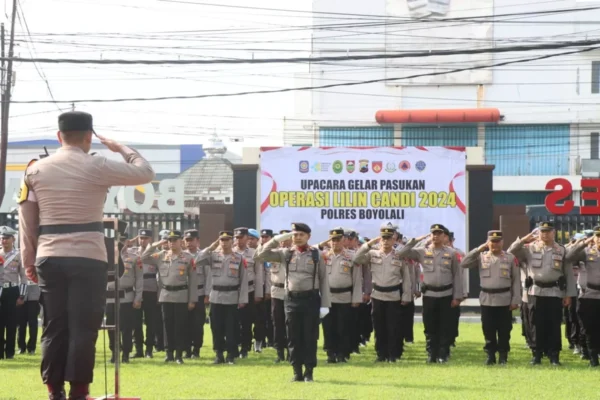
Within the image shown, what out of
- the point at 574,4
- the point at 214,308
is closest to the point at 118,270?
the point at 214,308

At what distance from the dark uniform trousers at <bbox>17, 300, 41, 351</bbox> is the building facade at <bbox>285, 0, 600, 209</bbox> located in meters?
43.1

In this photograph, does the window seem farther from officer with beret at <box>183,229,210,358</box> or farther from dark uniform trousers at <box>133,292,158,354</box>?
dark uniform trousers at <box>133,292,158,354</box>

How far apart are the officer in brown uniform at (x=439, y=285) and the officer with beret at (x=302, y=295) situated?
2951 mm

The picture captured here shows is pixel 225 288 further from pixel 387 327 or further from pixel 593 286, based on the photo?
pixel 593 286

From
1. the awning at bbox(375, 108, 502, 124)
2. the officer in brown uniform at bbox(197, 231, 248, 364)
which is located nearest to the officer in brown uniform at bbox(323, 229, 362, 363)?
the officer in brown uniform at bbox(197, 231, 248, 364)

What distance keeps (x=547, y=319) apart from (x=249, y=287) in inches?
187

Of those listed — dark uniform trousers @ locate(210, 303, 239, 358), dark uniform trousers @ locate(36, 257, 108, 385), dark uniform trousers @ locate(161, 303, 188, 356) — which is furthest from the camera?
dark uniform trousers @ locate(161, 303, 188, 356)

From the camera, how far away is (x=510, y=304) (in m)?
16.1

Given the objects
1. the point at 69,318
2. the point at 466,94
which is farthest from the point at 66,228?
the point at 466,94

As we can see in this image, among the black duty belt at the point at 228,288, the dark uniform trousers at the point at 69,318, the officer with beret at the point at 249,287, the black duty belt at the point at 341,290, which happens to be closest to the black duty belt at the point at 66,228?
the dark uniform trousers at the point at 69,318

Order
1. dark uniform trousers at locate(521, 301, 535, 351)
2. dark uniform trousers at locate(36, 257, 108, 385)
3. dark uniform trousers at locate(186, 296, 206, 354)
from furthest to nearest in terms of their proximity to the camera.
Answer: dark uniform trousers at locate(186, 296, 206, 354) < dark uniform trousers at locate(521, 301, 535, 351) < dark uniform trousers at locate(36, 257, 108, 385)

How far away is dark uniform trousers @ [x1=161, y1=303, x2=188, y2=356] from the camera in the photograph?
16995mm

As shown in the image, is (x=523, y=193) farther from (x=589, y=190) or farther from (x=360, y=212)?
(x=360, y=212)

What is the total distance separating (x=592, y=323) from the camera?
15.7 m
